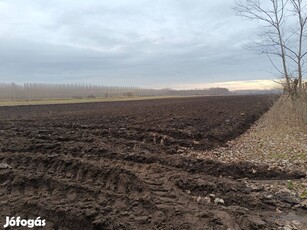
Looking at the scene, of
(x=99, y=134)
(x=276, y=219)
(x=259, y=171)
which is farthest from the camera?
(x=99, y=134)

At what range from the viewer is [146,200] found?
503 cm

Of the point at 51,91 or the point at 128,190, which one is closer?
the point at 128,190

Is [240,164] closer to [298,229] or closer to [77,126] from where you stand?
[298,229]

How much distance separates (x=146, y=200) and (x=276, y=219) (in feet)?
6.71

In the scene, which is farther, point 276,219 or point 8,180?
point 8,180

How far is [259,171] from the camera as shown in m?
7.20

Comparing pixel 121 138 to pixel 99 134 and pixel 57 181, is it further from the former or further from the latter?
pixel 57 181

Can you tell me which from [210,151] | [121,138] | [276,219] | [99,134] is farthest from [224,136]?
[276,219]

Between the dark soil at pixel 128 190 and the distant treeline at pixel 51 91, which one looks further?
the distant treeline at pixel 51 91

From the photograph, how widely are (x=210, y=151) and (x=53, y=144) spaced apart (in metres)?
4.89

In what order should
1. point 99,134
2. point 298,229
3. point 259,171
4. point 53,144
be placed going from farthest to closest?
point 99,134 → point 53,144 → point 259,171 → point 298,229

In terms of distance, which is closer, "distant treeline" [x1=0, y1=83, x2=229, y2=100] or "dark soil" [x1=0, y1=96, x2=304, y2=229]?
"dark soil" [x1=0, y1=96, x2=304, y2=229]

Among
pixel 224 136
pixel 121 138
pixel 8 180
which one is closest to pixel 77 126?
pixel 121 138

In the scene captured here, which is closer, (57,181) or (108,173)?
(57,181)
